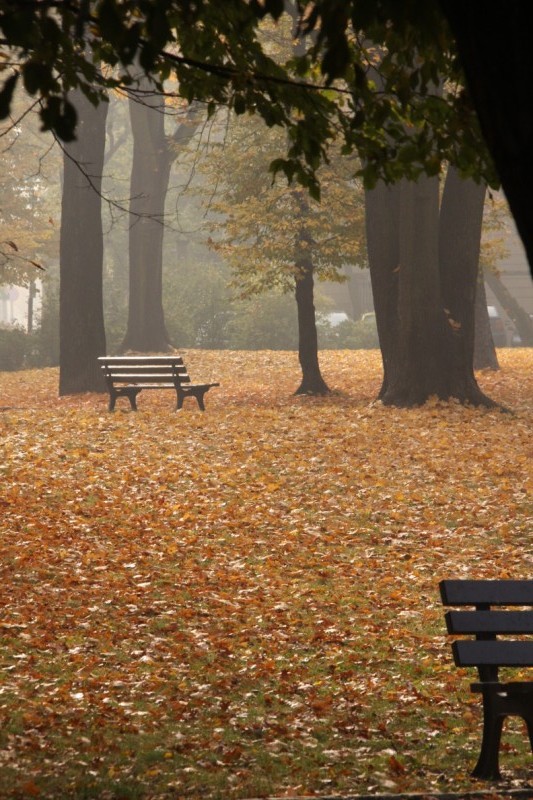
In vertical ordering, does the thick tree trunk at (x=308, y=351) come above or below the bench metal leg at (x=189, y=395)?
above

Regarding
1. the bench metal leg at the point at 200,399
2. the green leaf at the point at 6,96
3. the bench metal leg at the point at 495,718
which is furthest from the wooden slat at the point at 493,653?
the bench metal leg at the point at 200,399

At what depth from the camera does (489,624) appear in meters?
5.77

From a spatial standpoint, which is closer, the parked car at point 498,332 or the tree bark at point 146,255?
the tree bark at point 146,255

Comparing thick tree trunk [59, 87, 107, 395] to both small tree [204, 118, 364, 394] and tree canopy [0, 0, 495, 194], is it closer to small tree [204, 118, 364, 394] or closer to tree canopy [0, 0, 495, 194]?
small tree [204, 118, 364, 394]

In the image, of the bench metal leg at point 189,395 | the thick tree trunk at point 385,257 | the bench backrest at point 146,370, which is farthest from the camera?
the bench metal leg at point 189,395

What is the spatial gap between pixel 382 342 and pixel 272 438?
14.3 ft

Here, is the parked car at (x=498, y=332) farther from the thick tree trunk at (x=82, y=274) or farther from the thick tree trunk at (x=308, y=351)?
the thick tree trunk at (x=82, y=274)

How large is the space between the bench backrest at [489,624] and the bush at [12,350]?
29.2m

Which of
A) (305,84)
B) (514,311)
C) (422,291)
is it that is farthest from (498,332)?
(305,84)

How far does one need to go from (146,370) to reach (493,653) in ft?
50.7

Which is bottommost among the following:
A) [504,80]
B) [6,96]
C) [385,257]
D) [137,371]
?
[137,371]

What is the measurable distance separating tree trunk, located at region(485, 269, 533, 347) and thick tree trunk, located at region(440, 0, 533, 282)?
133 ft

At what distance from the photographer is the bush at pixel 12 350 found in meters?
34.0

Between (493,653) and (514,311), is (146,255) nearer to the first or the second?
(514,311)
